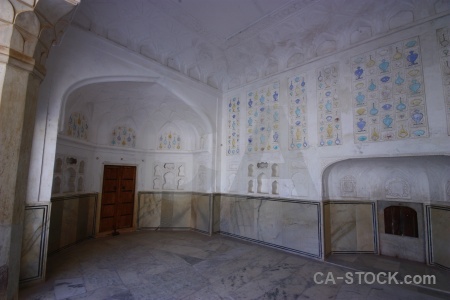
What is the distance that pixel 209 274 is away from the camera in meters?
3.43

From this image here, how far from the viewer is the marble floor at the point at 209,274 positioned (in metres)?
2.88

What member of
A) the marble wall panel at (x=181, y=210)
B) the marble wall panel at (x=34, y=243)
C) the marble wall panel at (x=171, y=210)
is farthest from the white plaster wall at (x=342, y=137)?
the marble wall panel at (x=34, y=243)

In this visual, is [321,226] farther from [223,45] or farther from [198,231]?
[223,45]

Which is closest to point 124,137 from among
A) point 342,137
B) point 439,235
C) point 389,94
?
point 342,137

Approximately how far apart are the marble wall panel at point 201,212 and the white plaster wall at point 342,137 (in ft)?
1.86

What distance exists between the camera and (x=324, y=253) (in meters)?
4.09

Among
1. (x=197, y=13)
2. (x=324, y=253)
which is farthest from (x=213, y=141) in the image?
(x=324, y=253)

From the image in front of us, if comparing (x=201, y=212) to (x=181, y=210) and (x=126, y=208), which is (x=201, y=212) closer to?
(x=181, y=210)

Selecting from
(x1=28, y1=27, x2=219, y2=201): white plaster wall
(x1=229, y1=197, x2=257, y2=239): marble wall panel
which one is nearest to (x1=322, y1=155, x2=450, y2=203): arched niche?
(x1=229, y1=197, x2=257, y2=239): marble wall panel

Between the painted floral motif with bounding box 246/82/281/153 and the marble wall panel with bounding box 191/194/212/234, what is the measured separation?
5.75 feet

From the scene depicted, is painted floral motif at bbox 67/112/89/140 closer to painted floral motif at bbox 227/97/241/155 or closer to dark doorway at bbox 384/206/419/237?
painted floral motif at bbox 227/97/241/155

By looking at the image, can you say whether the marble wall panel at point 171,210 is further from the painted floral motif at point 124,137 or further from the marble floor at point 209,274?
the painted floral motif at point 124,137

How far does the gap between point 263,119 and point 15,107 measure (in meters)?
4.23

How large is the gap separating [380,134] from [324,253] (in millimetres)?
2258
